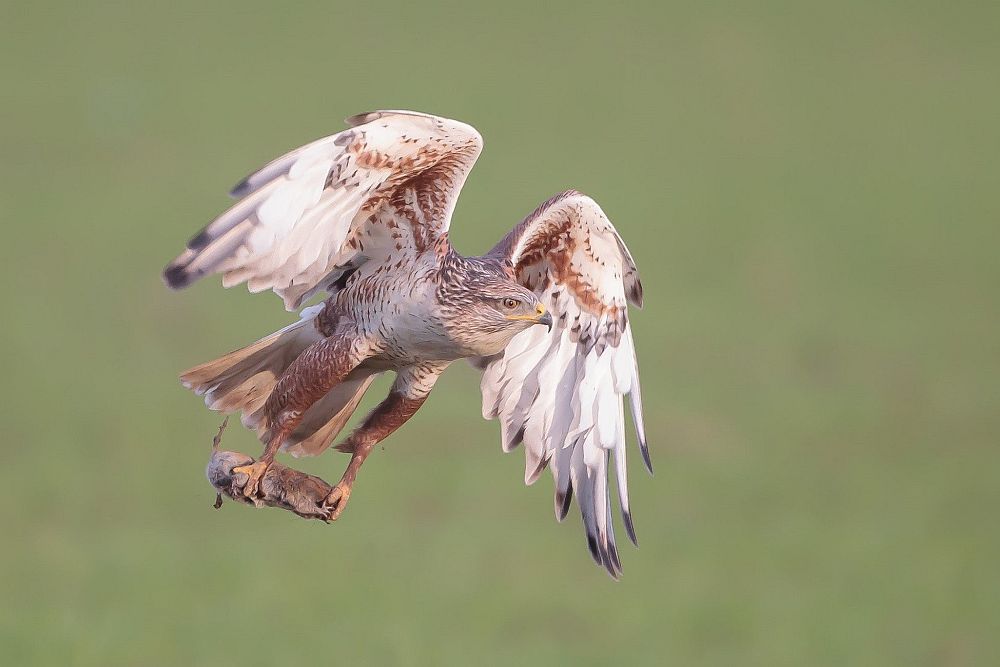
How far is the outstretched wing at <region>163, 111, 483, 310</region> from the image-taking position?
7449mm

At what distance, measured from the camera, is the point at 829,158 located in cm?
3222

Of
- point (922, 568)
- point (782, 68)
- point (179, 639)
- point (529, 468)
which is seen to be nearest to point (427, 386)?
point (529, 468)

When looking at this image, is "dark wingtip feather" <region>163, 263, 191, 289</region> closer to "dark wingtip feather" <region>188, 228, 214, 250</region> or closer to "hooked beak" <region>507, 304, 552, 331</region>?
"dark wingtip feather" <region>188, 228, 214, 250</region>

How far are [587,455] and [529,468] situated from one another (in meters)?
0.30

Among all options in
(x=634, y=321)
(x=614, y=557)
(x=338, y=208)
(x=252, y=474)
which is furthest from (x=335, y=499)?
(x=634, y=321)

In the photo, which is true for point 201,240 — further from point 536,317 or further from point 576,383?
point 576,383

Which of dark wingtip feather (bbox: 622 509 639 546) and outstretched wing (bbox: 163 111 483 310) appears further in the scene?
dark wingtip feather (bbox: 622 509 639 546)

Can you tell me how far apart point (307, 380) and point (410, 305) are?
1.97ft

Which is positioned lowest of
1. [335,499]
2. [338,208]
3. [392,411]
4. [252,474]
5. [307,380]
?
[335,499]

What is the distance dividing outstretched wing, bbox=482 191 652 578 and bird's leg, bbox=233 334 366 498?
44.6 inches

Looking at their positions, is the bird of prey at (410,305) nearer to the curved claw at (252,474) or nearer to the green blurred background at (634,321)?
the curved claw at (252,474)

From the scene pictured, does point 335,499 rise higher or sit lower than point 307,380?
lower

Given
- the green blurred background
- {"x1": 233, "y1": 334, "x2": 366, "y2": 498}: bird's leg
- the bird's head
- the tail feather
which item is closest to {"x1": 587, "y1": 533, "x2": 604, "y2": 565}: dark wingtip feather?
the tail feather

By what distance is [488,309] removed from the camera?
805cm
